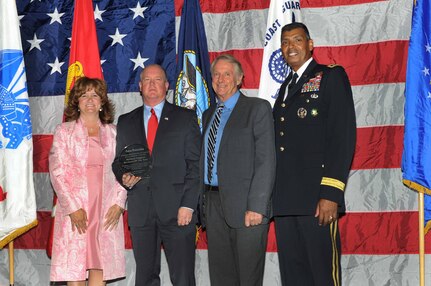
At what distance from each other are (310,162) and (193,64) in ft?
5.22

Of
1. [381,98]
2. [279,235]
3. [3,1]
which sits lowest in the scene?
[279,235]

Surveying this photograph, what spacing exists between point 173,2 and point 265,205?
7.39 ft

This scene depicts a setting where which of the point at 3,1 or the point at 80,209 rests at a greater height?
the point at 3,1

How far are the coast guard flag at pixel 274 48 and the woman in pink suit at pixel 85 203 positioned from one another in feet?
3.88

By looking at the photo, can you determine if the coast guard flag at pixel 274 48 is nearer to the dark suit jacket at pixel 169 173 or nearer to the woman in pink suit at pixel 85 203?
the dark suit jacket at pixel 169 173

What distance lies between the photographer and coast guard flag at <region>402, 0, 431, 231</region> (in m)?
3.98

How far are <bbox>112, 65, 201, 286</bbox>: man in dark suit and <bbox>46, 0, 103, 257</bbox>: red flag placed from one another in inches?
37.6

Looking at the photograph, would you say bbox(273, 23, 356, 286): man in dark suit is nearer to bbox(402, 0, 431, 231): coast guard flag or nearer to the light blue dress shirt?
the light blue dress shirt

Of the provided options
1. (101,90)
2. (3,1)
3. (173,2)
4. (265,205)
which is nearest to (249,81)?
(173,2)

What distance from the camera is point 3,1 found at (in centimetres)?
472

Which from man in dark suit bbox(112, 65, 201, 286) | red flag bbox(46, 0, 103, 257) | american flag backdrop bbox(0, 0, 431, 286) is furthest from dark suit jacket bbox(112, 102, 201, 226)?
american flag backdrop bbox(0, 0, 431, 286)

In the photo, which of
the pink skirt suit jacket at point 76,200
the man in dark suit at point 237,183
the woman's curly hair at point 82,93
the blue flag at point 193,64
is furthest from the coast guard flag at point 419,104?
the woman's curly hair at point 82,93

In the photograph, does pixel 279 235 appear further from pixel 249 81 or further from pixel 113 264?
pixel 249 81

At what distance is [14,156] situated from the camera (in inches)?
181
